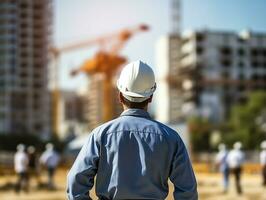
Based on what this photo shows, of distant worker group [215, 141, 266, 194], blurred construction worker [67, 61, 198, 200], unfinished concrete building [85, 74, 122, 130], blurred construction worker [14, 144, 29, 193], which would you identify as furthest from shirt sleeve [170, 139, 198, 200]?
unfinished concrete building [85, 74, 122, 130]

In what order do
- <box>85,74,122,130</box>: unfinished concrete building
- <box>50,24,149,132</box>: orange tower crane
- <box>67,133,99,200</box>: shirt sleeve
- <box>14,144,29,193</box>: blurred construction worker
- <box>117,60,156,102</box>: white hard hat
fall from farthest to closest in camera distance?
<box>85,74,122,130</box>: unfinished concrete building, <box>50,24,149,132</box>: orange tower crane, <box>14,144,29,193</box>: blurred construction worker, <box>117,60,156,102</box>: white hard hat, <box>67,133,99,200</box>: shirt sleeve

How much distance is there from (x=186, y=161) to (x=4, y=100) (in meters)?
114

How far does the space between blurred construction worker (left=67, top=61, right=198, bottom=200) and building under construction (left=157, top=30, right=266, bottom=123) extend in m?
114

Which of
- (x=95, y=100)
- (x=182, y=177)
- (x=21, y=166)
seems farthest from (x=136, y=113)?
(x=95, y=100)

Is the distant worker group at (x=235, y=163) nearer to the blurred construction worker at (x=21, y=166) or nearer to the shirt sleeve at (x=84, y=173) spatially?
the blurred construction worker at (x=21, y=166)

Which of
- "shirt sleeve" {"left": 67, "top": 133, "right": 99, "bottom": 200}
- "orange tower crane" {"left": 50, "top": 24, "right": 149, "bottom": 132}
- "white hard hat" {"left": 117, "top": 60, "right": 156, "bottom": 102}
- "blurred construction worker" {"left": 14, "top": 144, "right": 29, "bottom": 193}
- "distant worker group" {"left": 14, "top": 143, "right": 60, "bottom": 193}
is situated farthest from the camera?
"orange tower crane" {"left": 50, "top": 24, "right": 149, "bottom": 132}

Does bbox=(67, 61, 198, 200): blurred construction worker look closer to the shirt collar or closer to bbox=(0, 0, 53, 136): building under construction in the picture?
the shirt collar

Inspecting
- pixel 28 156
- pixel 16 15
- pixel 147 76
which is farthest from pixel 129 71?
pixel 16 15

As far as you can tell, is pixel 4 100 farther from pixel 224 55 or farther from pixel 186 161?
pixel 186 161

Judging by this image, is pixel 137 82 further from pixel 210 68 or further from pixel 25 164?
pixel 210 68

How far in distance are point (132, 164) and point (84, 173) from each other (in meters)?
0.21

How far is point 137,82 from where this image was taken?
308cm

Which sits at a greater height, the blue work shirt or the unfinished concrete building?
the blue work shirt

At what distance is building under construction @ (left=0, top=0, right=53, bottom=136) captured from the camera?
115 meters
